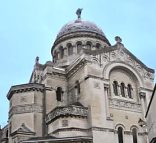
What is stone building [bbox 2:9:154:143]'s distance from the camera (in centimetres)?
3406

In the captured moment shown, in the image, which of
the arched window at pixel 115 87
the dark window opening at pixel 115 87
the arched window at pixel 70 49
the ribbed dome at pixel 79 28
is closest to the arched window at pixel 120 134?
the arched window at pixel 115 87

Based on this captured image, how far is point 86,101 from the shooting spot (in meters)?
35.9

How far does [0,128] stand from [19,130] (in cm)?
960

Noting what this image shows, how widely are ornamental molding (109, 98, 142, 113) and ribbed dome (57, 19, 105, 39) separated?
13.8 meters

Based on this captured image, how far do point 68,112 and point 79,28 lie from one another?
1784cm

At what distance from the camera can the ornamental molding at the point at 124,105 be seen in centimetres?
3716

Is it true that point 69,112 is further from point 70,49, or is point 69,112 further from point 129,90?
point 70,49

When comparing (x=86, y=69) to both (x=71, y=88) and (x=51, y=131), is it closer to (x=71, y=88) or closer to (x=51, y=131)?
(x=71, y=88)

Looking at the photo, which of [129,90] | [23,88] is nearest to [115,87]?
[129,90]

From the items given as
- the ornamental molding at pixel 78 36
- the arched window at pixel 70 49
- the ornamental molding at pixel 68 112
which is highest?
the ornamental molding at pixel 78 36

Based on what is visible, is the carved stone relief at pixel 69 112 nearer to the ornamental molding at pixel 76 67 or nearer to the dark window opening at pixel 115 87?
the dark window opening at pixel 115 87

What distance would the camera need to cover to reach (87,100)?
1406 inches

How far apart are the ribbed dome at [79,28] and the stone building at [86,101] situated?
786 centimetres

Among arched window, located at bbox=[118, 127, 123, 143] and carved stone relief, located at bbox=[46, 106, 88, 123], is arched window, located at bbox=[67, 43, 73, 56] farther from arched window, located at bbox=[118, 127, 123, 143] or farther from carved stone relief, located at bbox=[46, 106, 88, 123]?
arched window, located at bbox=[118, 127, 123, 143]
